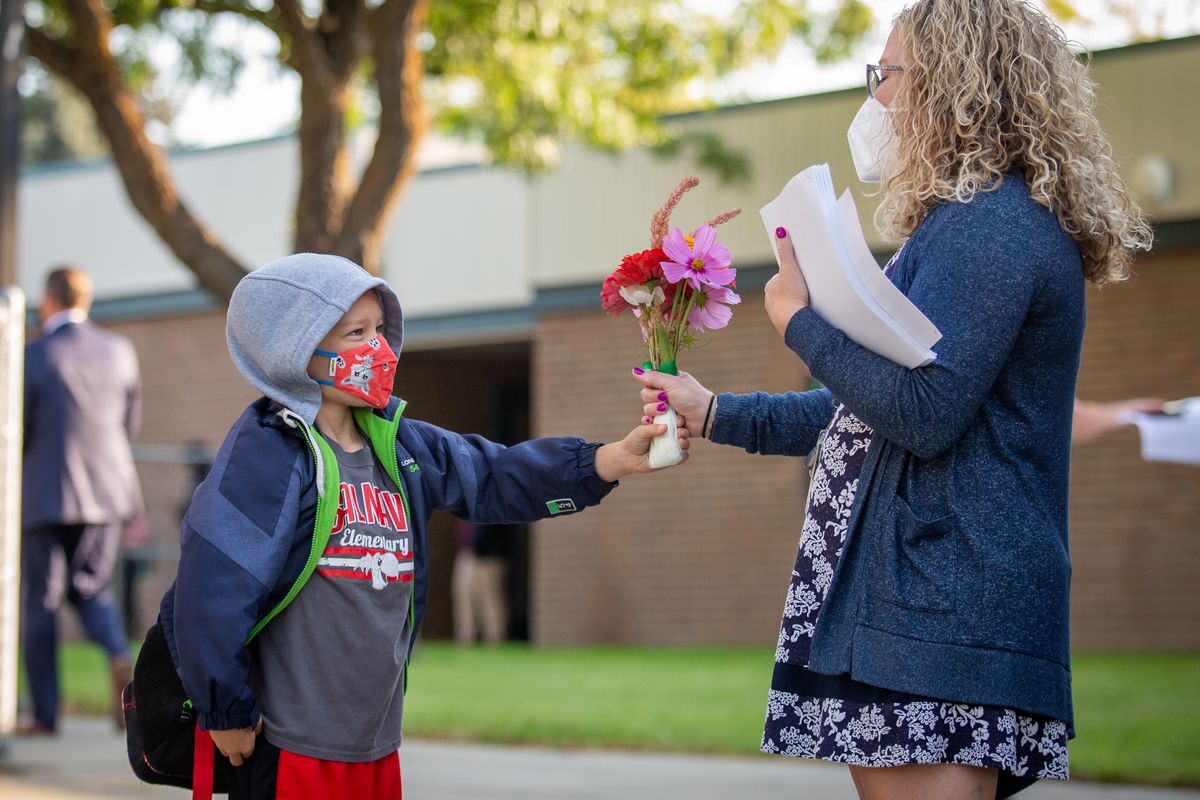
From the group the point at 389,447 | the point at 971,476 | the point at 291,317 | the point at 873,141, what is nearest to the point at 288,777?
the point at 389,447

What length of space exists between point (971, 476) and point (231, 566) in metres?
1.51

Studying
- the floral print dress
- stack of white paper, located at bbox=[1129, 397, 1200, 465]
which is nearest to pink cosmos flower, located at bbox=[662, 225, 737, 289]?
the floral print dress

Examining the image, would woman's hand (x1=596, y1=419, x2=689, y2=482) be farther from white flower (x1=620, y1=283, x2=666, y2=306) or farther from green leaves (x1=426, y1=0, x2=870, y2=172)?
green leaves (x1=426, y1=0, x2=870, y2=172)

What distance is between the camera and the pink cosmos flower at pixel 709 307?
3.37 m

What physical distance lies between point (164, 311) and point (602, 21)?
38.8 feet

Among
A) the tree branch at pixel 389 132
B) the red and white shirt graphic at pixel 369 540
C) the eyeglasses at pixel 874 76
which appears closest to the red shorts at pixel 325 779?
the red and white shirt graphic at pixel 369 540

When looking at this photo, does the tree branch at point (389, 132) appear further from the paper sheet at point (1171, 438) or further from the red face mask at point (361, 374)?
the red face mask at point (361, 374)

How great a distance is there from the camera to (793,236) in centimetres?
289

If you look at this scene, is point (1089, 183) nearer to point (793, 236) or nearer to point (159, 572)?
point (793, 236)

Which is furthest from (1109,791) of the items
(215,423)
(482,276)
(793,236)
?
(215,423)

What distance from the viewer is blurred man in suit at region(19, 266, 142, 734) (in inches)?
310

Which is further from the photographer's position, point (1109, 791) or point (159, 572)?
point (159, 572)

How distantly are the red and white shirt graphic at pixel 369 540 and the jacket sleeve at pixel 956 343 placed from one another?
46.6 inches

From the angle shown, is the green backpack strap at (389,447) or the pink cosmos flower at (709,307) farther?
the green backpack strap at (389,447)
